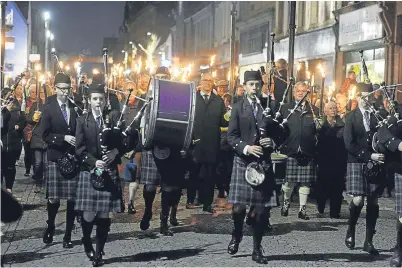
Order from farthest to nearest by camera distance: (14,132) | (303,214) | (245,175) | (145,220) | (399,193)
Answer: (14,132)
(303,214)
(145,220)
(245,175)
(399,193)

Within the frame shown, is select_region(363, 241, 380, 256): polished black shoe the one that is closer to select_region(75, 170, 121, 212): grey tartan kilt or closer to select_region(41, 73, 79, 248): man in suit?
select_region(75, 170, 121, 212): grey tartan kilt

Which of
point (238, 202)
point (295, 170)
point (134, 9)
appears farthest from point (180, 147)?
point (134, 9)

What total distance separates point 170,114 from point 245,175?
1.27m

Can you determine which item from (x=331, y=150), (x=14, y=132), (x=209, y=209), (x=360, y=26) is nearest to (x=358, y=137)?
(x=331, y=150)

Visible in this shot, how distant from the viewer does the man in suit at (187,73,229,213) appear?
32.4 feet

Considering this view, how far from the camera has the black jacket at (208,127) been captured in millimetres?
9895

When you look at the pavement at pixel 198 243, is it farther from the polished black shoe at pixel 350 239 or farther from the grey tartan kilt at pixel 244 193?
the grey tartan kilt at pixel 244 193

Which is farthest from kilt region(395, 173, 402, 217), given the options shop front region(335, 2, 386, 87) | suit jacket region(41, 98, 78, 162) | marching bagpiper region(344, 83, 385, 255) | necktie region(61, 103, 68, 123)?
shop front region(335, 2, 386, 87)

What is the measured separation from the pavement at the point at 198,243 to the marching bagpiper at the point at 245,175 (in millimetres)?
323

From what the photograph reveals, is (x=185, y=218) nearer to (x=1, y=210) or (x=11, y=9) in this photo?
(x=1, y=210)

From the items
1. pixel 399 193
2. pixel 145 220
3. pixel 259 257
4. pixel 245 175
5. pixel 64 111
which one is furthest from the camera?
pixel 145 220

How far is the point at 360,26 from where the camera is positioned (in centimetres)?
2125

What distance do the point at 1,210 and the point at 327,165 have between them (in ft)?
24.6

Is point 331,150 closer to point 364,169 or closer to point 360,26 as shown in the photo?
point 364,169
